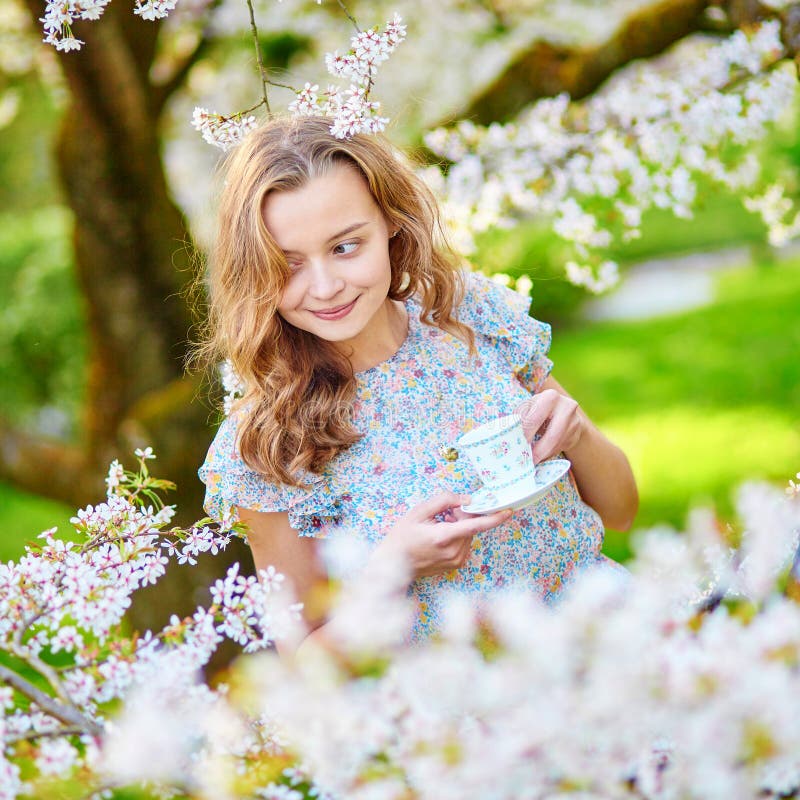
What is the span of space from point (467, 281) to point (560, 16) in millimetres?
5294

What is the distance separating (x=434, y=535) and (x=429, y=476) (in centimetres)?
21

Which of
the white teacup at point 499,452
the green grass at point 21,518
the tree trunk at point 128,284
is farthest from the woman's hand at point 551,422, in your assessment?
the green grass at point 21,518

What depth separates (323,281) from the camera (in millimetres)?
1650

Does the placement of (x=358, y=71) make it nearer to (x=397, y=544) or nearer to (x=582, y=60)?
(x=397, y=544)

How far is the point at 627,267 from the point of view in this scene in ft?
38.8

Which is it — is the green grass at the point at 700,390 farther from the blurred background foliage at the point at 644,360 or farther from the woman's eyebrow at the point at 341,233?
the woman's eyebrow at the point at 341,233

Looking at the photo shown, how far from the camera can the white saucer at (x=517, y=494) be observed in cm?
156

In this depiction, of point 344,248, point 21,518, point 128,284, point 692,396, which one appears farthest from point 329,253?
point 21,518

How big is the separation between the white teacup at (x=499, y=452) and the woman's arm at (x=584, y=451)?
5.1 inches

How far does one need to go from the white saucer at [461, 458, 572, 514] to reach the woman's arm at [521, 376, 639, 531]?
81 millimetres

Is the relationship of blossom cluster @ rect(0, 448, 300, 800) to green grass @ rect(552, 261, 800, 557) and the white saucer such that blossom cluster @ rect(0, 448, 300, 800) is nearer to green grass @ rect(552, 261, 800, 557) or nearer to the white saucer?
the white saucer

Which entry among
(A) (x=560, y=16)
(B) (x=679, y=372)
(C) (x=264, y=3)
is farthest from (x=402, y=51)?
(B) (x=679, y=372)

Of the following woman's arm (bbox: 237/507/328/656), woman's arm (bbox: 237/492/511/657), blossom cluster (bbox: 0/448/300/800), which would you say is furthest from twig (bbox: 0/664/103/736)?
woman's arm (bbox: 237/507/328/656)

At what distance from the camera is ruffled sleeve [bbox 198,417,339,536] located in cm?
178
